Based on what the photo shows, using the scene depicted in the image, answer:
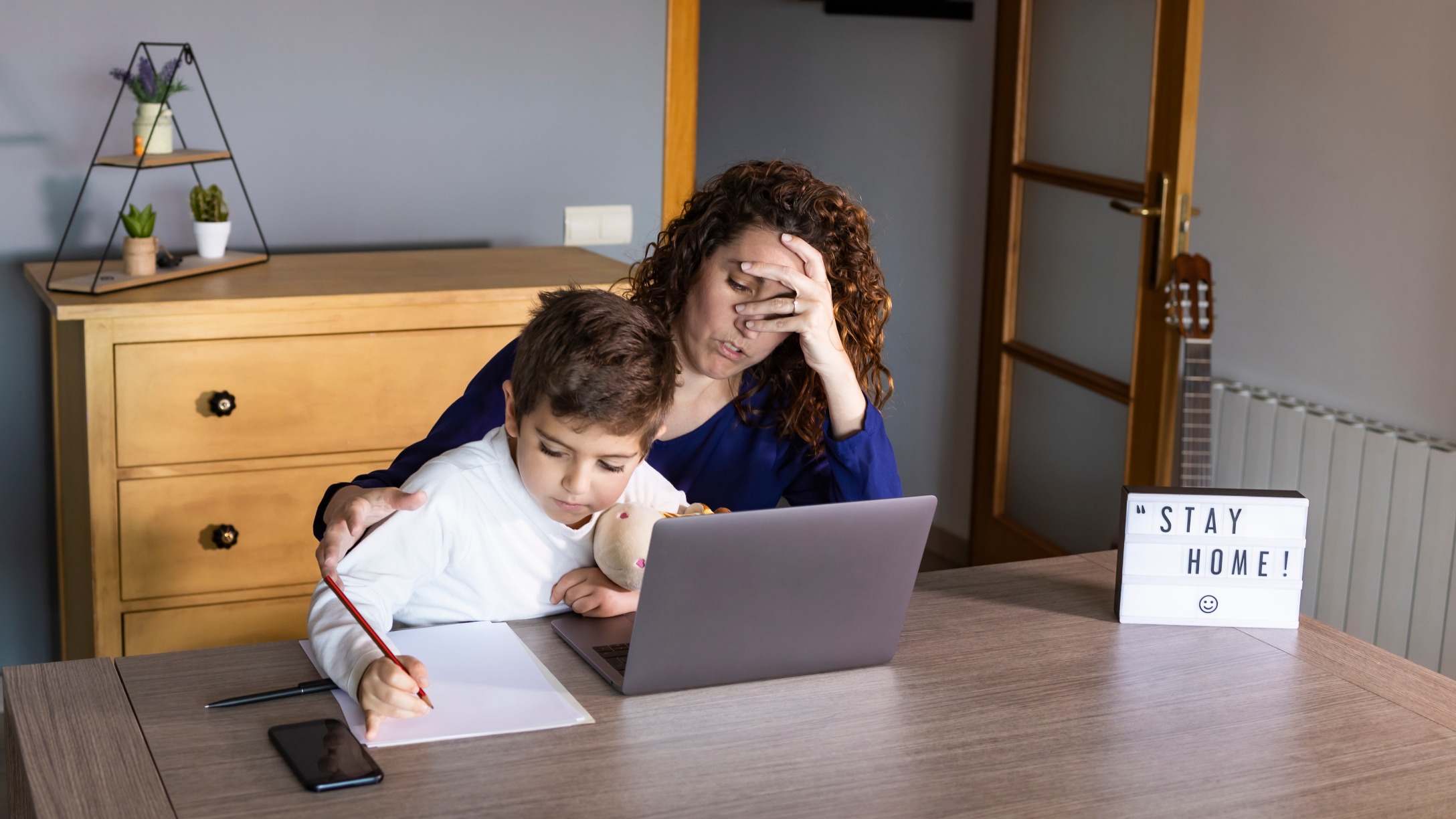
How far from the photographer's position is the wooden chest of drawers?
7.01 feet

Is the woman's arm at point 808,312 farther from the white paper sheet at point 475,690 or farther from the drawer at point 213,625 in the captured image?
the drawer at point 213,625

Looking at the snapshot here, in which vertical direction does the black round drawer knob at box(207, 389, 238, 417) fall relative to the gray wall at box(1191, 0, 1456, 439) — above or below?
below

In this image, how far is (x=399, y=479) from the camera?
1569 millimetres

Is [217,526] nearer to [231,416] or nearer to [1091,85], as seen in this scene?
[231,416]

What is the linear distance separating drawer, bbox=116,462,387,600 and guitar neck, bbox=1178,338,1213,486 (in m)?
1.64

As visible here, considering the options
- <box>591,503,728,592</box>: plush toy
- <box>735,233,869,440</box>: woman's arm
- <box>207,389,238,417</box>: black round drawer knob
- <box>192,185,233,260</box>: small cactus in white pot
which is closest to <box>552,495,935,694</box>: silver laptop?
<box>591,503,728,592</box>: plush toy

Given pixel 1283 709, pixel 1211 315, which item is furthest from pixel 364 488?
pixel 1211 315

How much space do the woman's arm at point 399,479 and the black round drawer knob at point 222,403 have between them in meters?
0.65

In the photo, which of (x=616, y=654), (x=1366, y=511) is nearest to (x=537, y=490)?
(x=616, y=654)

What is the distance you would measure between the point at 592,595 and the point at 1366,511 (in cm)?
192

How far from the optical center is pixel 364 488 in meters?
1.47

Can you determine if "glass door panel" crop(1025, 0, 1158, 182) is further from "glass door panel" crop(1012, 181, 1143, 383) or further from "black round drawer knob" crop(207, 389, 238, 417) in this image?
"black round drawer knob" crop(207, 389, 238, 417)

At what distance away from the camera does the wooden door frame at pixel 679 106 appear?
294 cm

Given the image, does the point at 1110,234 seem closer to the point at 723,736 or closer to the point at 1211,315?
the point at 1211,315
